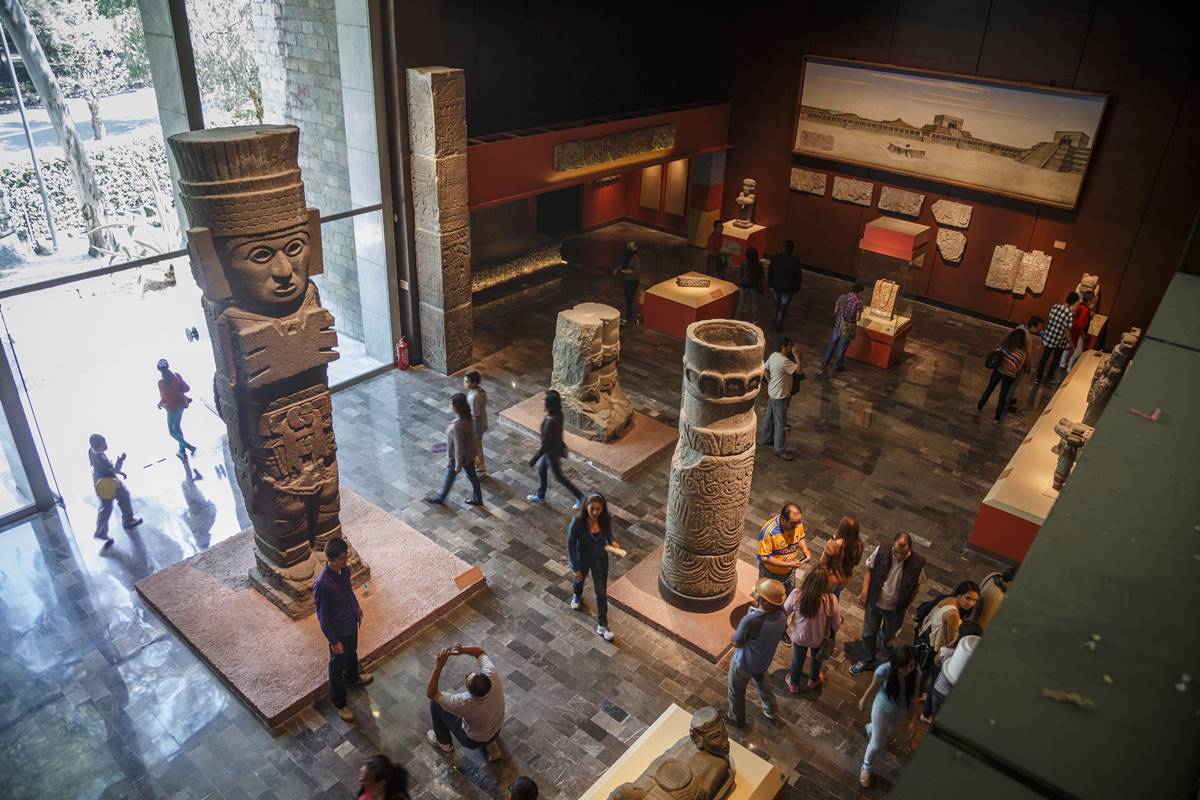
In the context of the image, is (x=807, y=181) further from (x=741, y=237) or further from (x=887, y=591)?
(x=887, y=591)

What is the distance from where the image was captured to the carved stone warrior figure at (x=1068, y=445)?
25.7 ft

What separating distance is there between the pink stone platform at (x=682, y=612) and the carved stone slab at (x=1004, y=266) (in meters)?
8.47

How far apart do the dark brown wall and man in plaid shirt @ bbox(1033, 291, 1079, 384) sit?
1665mm

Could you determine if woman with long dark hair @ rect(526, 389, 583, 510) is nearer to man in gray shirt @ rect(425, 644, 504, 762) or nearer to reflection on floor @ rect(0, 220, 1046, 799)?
reflection on floor @ rect(0, 220, 1046, 799)

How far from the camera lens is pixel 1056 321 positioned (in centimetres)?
1141

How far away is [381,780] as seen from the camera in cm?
448

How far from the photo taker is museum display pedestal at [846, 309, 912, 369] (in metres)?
12.0

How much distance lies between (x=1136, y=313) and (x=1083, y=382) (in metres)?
2.86

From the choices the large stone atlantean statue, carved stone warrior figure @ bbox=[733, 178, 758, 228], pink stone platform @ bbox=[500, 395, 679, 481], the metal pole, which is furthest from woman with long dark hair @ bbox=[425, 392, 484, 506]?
carved stone warrior figure @ bbox=[733, 178, 758, 228]

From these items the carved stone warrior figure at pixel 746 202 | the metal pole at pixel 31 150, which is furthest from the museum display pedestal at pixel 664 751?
the carved stone warrior figure at pixel 746 202

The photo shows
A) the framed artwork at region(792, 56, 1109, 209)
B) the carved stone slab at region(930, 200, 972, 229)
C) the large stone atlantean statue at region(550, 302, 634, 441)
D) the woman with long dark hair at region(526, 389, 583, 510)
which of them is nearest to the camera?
the woman with long dark hair at region(526, 389, 583, 510)

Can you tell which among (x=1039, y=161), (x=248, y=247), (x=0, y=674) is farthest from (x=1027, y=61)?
(x=0, y=674)

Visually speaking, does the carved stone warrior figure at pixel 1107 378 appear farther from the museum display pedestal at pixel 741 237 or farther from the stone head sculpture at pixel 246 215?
the stone head sculpture at pixel 246 215

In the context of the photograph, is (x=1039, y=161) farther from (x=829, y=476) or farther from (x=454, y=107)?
(x=454, y=107)
